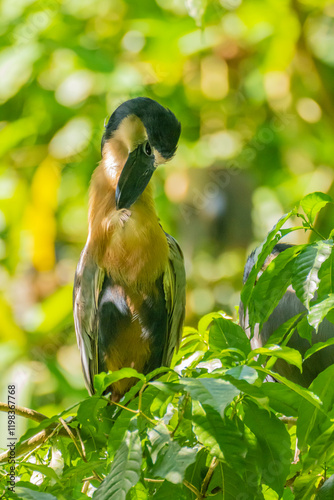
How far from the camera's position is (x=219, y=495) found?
1.34 metres

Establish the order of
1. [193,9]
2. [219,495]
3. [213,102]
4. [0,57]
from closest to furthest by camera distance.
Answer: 1. [219,495]
2. [193,9]
3. [0,57]
4. [213,102]

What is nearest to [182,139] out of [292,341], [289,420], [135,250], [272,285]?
[292,341]

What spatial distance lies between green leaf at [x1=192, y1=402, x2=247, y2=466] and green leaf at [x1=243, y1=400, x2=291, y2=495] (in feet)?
0.31

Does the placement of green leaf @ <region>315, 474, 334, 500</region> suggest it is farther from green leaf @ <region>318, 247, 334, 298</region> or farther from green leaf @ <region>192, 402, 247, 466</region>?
green leaf @ <region>318, 247, 334, 298</region>

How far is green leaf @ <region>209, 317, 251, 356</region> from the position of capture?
1.56 meters

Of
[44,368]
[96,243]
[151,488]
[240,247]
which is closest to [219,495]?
[151,488]

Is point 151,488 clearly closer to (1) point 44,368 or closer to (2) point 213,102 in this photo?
(1) point 44,368

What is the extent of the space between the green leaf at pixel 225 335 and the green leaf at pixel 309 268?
0.85 feet

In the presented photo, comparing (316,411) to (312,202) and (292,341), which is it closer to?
(312,202)

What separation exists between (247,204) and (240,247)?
14.4 inches

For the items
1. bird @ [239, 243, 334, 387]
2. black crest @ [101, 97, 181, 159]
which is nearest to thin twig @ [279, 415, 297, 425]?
bird @ [239, 243, 334, 387]

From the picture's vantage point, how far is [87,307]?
2.63 m

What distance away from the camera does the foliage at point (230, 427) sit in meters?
1.14

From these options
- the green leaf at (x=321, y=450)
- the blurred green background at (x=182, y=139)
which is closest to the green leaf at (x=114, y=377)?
the green leaf at (x=321, y=450)
